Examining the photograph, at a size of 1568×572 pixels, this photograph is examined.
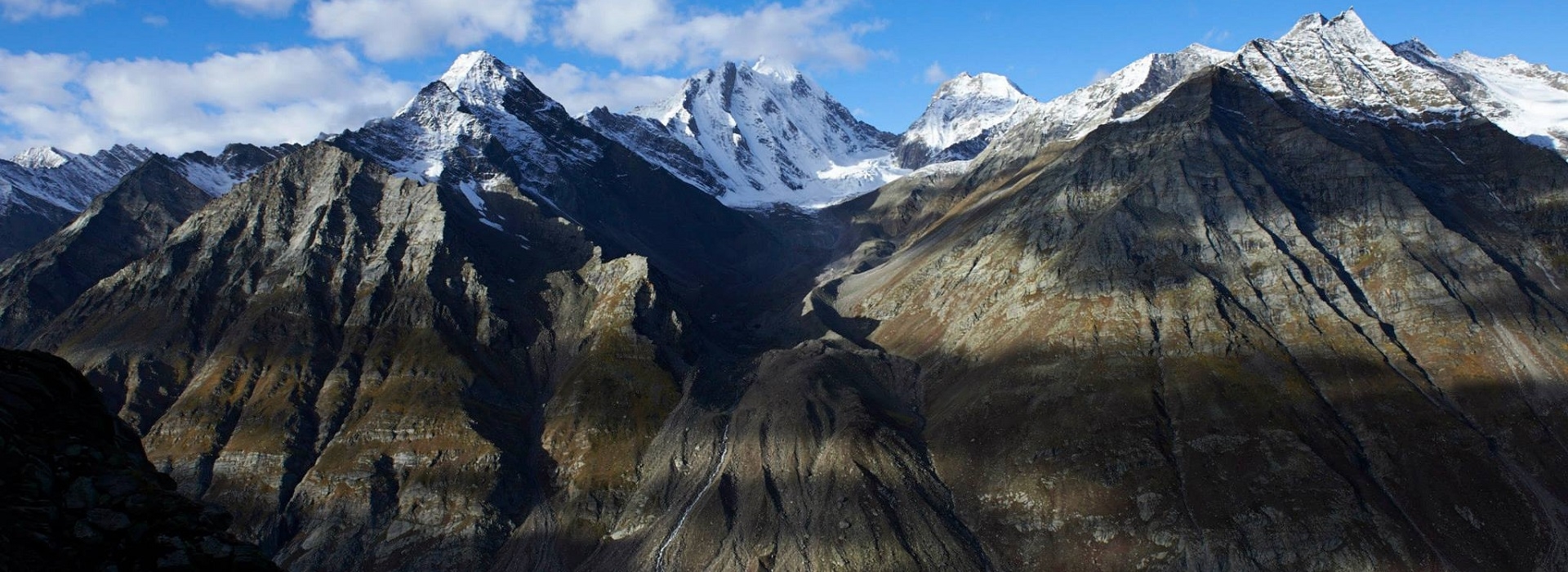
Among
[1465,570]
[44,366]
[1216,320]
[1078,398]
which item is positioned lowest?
[1465,570]

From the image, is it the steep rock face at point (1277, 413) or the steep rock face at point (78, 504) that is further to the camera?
the steep rock face at point (1277, 413)

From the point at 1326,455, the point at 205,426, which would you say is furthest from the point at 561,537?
the point at 1326,455

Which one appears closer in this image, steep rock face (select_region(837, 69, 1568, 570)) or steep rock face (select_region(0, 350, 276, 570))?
steep rock face (select_region(0, 350, 276, 570))

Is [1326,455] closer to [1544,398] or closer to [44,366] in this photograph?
[1544,398]

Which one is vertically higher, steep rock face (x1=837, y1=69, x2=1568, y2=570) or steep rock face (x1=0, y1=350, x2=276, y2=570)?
steep rock face (x1=0, y1=350, x2=276, y2=570)

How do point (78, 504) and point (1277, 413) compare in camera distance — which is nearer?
point (78, 504)

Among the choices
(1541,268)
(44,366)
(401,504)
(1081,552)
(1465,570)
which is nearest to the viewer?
(44,366)

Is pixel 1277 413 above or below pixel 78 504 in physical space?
below

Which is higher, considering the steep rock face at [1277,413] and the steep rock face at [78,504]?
the steep rock face at [78,504]
